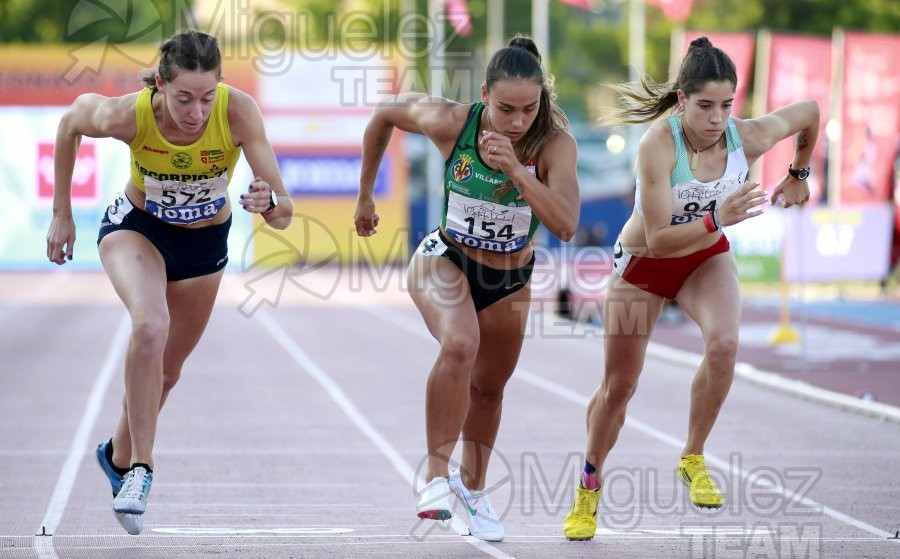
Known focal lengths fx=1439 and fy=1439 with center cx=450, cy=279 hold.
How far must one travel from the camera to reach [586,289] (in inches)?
938

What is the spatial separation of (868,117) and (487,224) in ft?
49.8

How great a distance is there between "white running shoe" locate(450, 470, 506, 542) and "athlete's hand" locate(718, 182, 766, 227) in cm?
180

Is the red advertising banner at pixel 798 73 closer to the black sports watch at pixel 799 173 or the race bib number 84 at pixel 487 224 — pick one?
the black sports watch at pixel 799 173

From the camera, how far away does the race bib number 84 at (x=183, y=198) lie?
677cm

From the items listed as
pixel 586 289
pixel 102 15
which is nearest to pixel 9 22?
pixel 102 15

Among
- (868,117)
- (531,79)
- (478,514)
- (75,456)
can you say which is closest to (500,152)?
(531,79)

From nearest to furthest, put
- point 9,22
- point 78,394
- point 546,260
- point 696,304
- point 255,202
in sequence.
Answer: point 255,202, point 696,304, point 78,394, point 546,260, point 9,22

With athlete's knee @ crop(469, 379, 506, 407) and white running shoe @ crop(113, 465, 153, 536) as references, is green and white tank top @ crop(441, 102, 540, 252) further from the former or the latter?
white running shoe @ crop(113, 465, 153, 536)

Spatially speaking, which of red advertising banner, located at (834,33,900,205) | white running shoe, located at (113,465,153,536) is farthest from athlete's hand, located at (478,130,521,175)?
red advertising banner, located at (834,33,900,205)

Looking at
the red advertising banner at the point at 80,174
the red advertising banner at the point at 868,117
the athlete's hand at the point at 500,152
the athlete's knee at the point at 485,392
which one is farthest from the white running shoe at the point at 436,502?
the red advertising banner at the point at 80,174

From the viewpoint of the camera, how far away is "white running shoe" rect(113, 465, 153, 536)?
634cm

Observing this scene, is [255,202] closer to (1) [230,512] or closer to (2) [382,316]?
(1) [230,512]

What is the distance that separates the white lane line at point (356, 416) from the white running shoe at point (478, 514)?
0.06 meters

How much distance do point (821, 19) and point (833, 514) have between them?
180ft
